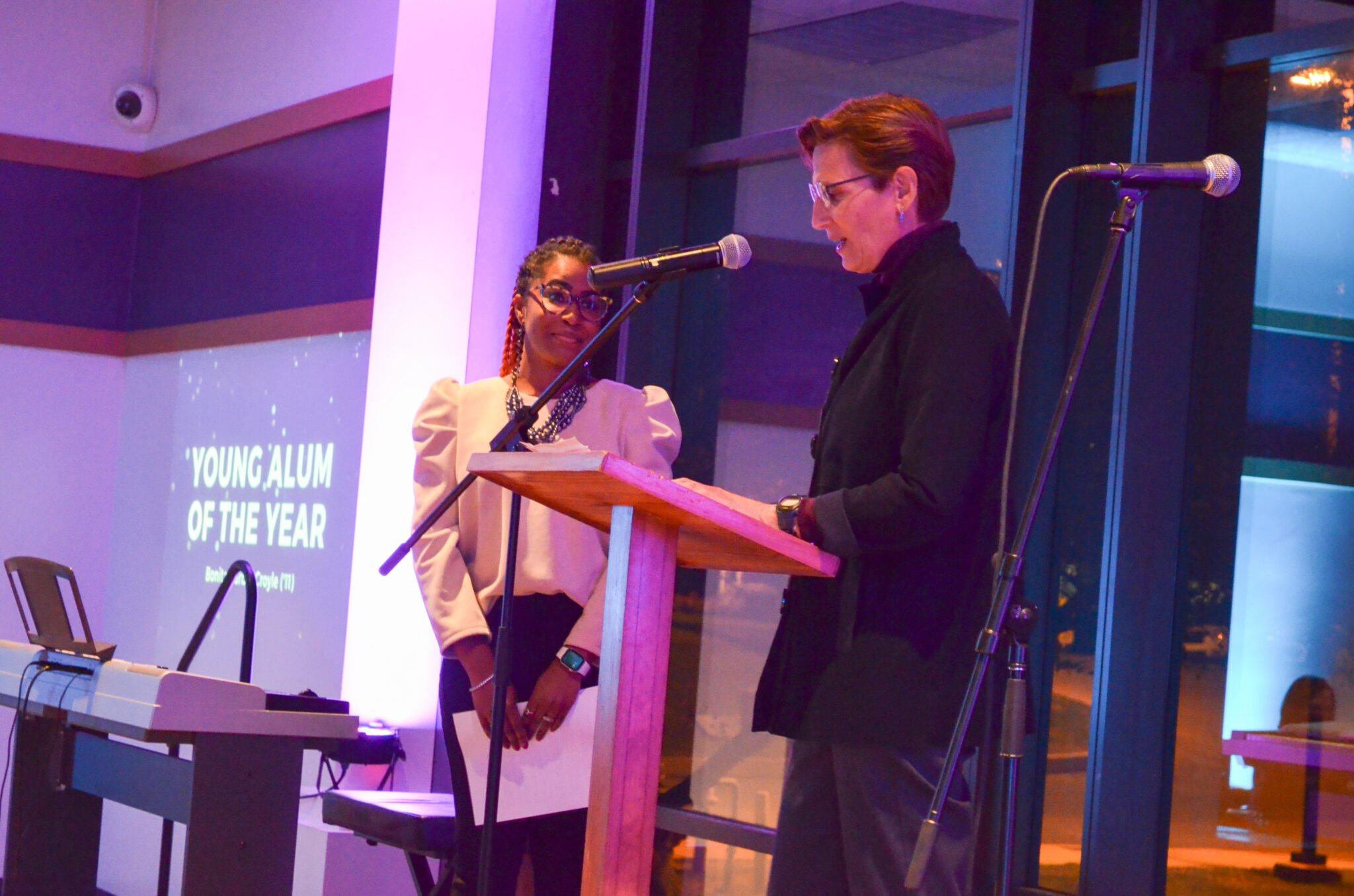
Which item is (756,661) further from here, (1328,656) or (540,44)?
(540,44)

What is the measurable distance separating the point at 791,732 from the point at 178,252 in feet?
16.6

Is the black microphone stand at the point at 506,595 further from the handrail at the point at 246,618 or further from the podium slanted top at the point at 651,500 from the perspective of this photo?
the handrail at the point at 246,618

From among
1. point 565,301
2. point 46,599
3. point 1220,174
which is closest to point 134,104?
point 46,599

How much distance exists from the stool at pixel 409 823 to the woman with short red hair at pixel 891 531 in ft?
4.71

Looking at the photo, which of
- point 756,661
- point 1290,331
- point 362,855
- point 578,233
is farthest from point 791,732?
point 578,233

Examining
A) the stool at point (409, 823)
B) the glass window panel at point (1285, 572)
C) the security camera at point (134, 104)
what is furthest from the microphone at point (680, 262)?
the security camera at point (134, 104)

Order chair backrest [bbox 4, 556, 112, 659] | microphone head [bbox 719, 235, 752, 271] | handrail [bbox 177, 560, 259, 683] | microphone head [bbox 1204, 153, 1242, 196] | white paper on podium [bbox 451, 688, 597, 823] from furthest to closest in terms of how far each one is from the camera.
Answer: handrail [bbox 177, 560, 259, 683], chair backrest [bbox 4, 556, 112, 659], white paper on podium [bbox 451, 688, 597, 823], microphone head [bbox 719, 235, 752, 271], microphone head [bbox 1204, 153, 1242, 196]

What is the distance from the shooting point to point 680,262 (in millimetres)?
2178

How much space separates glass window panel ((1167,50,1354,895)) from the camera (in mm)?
2904

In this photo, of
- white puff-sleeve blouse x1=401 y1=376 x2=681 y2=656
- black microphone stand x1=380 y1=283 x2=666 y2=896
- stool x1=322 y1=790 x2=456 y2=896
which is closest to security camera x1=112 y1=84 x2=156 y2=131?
stool x1=322 y1=790 x2=456 y2=896

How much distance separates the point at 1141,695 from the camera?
119 inches

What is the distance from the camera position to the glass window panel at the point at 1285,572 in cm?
290

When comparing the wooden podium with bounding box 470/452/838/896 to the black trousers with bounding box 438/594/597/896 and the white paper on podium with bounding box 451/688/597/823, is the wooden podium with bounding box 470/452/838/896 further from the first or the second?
the black trousers with bounding box 438/594/597/896

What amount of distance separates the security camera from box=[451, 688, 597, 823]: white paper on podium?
4.67m
